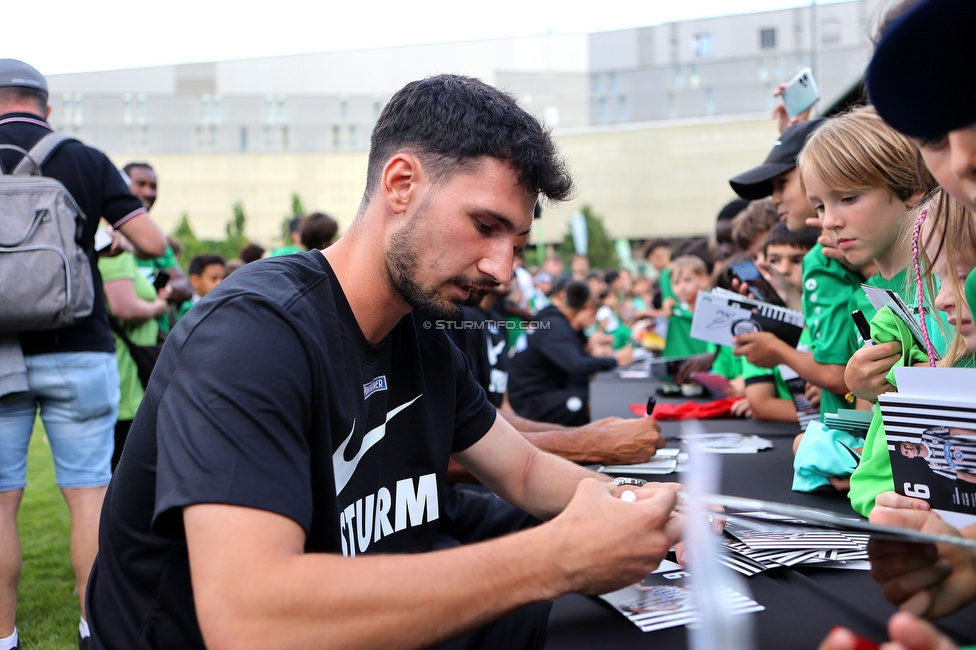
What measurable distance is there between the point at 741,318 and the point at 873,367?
4.39ft

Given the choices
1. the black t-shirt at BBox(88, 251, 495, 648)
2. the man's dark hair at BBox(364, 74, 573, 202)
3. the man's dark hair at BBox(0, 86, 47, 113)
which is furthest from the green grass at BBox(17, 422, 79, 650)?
the man's dark hair at BBox(364, 74, 573, 202)

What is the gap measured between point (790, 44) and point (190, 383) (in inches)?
1910

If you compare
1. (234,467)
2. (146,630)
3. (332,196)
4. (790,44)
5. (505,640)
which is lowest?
(505,640)

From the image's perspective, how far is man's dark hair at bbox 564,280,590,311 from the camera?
282 inches

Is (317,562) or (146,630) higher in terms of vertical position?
(317,562)

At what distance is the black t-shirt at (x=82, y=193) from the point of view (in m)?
2.92

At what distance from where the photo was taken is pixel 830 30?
136 feet

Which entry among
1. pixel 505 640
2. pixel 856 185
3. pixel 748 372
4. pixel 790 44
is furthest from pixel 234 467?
pixel 790 44

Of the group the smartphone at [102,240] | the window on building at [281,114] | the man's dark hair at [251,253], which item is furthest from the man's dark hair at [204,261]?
the window on building at [281,114]

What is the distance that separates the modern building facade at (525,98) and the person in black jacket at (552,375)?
37.5 metres

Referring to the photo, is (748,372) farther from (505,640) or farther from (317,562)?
(317,562)

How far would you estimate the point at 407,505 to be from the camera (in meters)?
1.58

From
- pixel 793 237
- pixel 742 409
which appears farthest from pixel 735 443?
pixel 793 237

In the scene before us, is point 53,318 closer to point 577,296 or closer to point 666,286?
point 577,296
